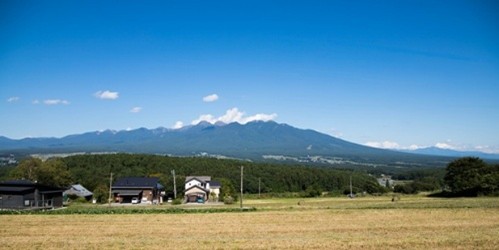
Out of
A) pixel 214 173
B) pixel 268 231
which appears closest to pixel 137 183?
pixel 214 173

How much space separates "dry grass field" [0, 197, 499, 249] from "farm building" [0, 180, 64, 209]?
674 inches

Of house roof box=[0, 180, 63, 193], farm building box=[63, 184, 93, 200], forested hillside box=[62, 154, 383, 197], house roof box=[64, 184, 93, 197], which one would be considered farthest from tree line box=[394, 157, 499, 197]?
house roof box=[64, 184, 93, 197]

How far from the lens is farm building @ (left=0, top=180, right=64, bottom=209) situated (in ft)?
145

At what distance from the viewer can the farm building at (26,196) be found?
145ft

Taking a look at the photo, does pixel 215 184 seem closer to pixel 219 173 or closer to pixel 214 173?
pixel 214 173

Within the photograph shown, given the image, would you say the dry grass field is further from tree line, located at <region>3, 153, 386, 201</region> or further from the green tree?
tree line, located at <region>3, 153, 386, 201</region>

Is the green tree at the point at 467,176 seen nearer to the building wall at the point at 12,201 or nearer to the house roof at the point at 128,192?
the house roof at the point at 128,192

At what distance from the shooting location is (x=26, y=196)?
1766 inches

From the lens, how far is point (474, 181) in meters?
54.7

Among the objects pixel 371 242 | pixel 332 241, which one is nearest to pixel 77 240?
pixel 332 241

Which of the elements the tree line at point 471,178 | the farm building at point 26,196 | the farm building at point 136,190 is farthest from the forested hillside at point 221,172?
the farm building at point 26,196

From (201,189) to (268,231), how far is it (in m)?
41.0

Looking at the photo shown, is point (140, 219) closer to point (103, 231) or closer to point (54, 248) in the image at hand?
point (103, 231)

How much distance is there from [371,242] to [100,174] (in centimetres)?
6516
